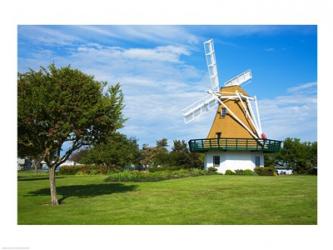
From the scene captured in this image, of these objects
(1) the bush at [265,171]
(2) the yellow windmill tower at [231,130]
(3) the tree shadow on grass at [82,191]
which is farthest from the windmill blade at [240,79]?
(3) the tree shadow on grass at [82,191]

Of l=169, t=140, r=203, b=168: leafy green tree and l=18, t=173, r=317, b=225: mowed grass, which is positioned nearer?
l=18, t=173, r=317, b=225: mowed grass

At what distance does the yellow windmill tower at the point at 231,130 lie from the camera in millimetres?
35500

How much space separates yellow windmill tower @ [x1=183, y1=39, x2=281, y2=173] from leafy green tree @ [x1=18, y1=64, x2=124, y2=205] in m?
18.6

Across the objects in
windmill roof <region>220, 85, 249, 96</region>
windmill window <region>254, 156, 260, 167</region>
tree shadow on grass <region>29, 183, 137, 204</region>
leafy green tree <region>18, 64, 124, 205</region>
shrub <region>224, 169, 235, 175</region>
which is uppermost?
windmill roof <region>220, 85, 249, 96</region>

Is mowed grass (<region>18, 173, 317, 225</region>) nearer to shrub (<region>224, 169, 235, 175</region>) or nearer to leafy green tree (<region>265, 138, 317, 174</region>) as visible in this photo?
shrub (<region>224, 169, 235, 175</region>)

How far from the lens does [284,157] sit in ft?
146

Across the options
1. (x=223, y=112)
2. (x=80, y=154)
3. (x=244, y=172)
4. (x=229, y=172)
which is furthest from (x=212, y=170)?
(x=80, y=154)

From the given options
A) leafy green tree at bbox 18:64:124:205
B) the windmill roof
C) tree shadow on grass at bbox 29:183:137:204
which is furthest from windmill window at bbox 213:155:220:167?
leafy green tree at bbox 18:64:124:205

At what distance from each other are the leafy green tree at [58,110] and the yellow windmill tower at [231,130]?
18.6 m

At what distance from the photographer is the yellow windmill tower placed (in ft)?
116
